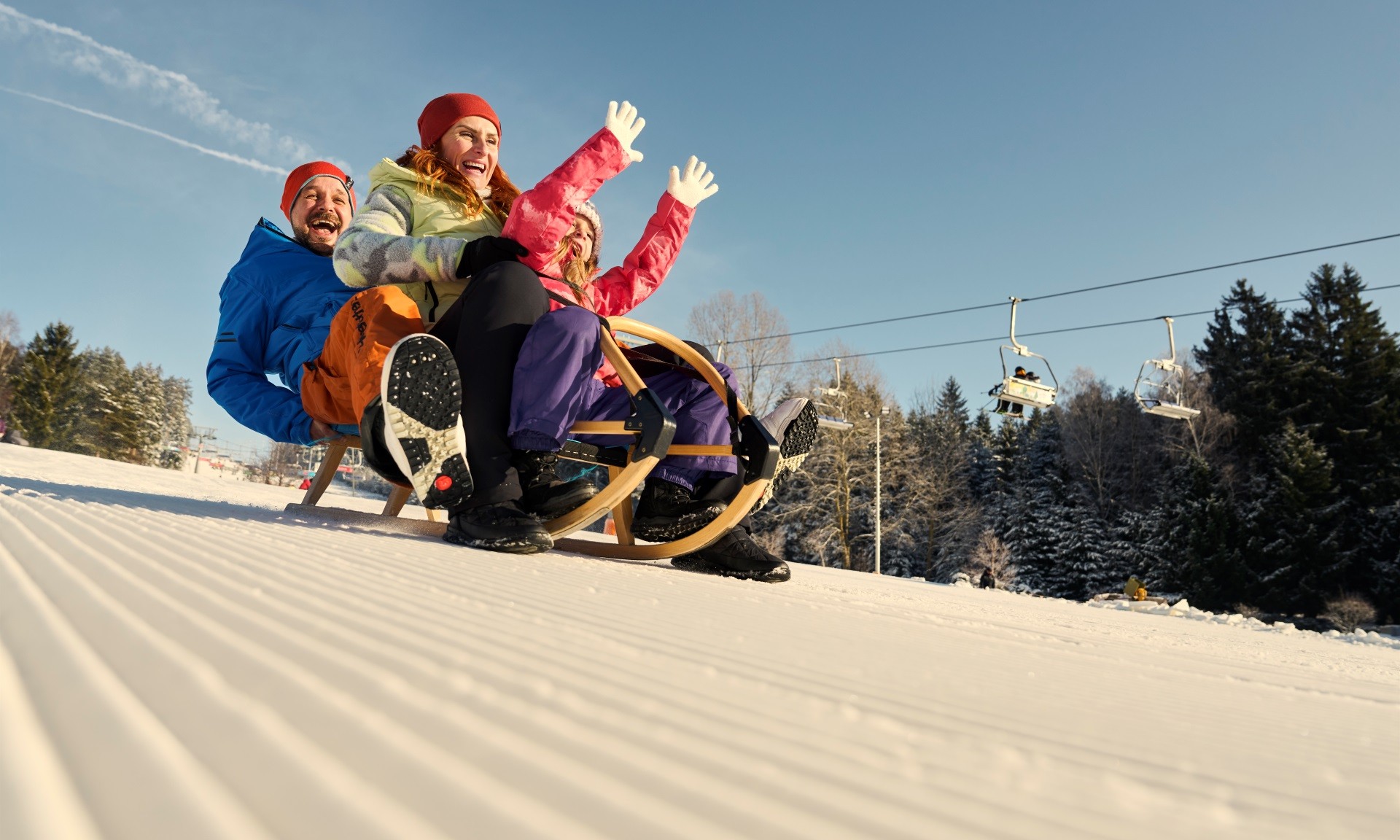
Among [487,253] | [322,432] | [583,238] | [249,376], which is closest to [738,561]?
[487,253]

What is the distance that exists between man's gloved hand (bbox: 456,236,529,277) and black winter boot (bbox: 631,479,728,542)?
0.74 metres

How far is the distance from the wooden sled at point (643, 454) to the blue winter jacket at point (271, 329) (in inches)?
24.2

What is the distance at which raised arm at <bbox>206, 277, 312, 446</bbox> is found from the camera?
2.54 meters

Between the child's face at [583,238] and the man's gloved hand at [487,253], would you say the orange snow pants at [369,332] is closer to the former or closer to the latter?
the man's gloved hand at [487,253]

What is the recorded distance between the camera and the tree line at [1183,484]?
69.2 ft

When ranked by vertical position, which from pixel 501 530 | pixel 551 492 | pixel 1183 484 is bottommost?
pixel 501 530

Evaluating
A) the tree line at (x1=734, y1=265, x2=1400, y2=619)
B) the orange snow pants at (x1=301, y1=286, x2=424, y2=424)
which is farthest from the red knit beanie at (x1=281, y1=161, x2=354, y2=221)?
the tree line at (x1=734, y1=265, x2=1400, y2=619)

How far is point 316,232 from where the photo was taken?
3107 mm

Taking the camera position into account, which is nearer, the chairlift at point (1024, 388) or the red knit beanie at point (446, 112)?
the red knit beanie at point (446, 112)

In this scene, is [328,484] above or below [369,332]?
below

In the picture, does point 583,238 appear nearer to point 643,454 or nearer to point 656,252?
point 656,252

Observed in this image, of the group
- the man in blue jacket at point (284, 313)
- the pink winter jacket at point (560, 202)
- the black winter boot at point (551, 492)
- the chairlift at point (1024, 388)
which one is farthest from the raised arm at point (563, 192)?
the chairlift at point (1024, 388)

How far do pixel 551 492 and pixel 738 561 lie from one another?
54 centimetres

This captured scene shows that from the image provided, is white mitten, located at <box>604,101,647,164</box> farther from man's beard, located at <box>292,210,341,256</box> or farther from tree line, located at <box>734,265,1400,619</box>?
tree line, located at <box>734,265,1400,619</box>
